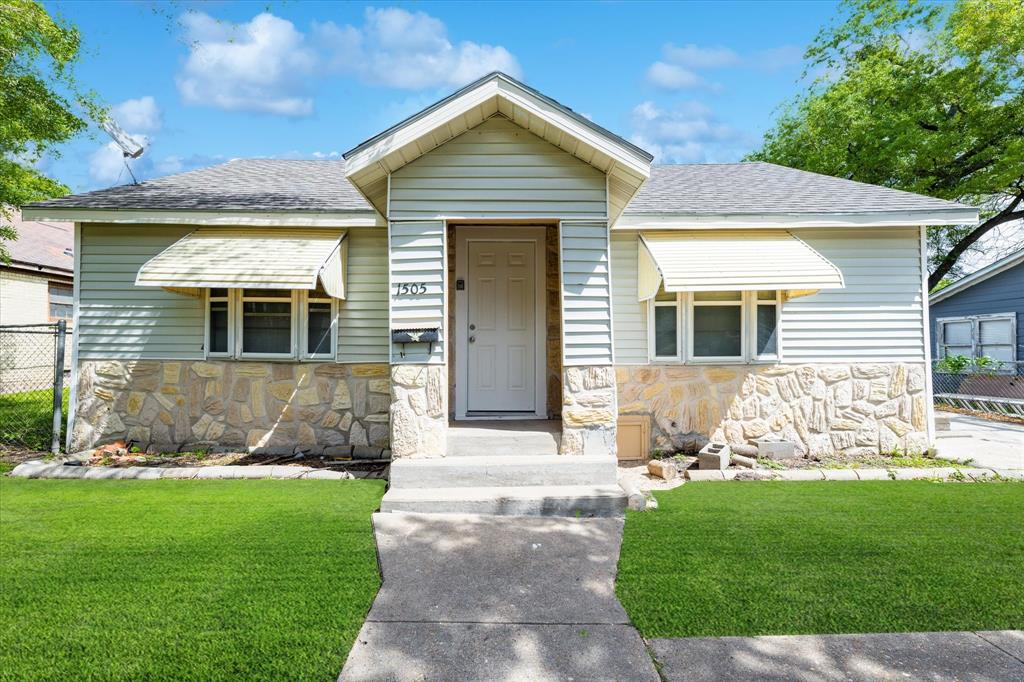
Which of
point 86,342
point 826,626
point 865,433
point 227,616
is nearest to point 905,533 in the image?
point 826,626

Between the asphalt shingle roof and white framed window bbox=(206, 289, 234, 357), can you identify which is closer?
the asphalt shingle roof

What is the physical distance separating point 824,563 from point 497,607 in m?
2.49

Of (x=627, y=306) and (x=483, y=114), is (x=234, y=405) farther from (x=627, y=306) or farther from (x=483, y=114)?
(x=627, y=306)

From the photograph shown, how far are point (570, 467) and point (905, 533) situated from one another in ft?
9.86

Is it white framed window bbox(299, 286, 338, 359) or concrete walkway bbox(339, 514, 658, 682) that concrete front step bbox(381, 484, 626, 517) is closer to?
concrete walkway bbox(339, 514, 658, 682)

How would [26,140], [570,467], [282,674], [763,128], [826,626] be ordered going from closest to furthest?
[282,674] → [826,626] → [570,467] → [26,140] → [763,128]

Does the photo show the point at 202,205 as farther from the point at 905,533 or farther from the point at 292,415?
the point at 905,533

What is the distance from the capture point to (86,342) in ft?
24.7

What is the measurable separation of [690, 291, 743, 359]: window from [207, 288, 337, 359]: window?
532 centimetres

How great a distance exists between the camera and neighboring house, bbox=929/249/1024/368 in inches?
546

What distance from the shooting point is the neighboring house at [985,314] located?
13.9 m

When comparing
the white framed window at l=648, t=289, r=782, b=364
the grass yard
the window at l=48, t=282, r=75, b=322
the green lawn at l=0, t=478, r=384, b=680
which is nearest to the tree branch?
the white framed window at l=648, t=289, r=782, b=364

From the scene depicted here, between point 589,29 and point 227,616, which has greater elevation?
point 589,29

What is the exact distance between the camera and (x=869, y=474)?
665cm
